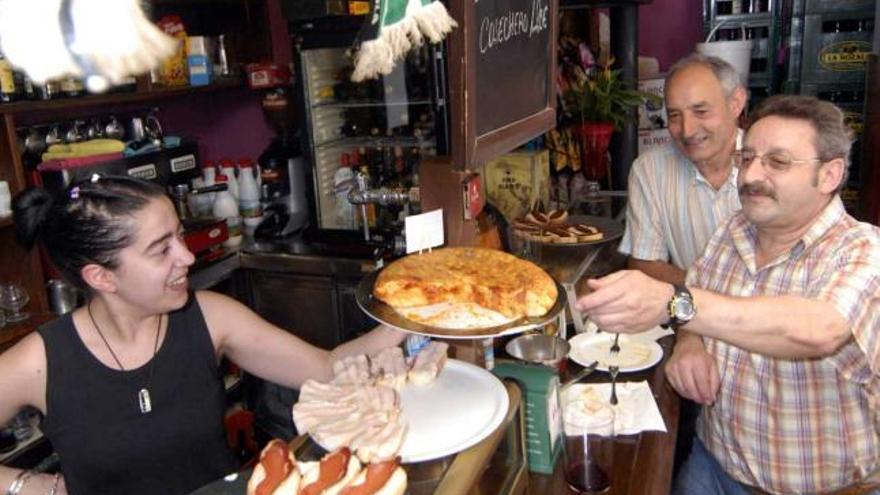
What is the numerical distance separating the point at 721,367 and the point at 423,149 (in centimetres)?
204

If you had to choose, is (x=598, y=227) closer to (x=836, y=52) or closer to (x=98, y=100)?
(x=98, y=100)

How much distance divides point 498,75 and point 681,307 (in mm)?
671

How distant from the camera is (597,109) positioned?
3.70 meters

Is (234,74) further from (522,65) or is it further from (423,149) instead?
(522,65)

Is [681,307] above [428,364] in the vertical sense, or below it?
above

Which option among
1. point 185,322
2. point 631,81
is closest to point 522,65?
point 185,322

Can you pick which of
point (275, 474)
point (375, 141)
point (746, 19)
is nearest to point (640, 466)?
point (275, 474)

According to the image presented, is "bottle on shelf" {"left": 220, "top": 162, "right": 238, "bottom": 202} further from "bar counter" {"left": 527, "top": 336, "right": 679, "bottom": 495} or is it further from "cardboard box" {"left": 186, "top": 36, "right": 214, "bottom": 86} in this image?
"bar counter" {"left": 527, "top": 336, "right": 679, "bottom": 495}

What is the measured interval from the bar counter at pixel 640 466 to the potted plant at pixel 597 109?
6.59 feet

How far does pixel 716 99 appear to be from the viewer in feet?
8.79

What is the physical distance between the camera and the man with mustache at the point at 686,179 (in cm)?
269

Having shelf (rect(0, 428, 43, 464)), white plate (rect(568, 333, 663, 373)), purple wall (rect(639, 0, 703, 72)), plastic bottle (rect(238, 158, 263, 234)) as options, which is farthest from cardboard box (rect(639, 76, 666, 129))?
shelf (rect(0, 428, 43, 464))

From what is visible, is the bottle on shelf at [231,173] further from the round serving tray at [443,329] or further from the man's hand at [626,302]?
the man's hand at [626,302]

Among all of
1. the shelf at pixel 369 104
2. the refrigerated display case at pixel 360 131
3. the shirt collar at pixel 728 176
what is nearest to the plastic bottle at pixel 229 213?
the refrigerated display case at pixel 360 131
